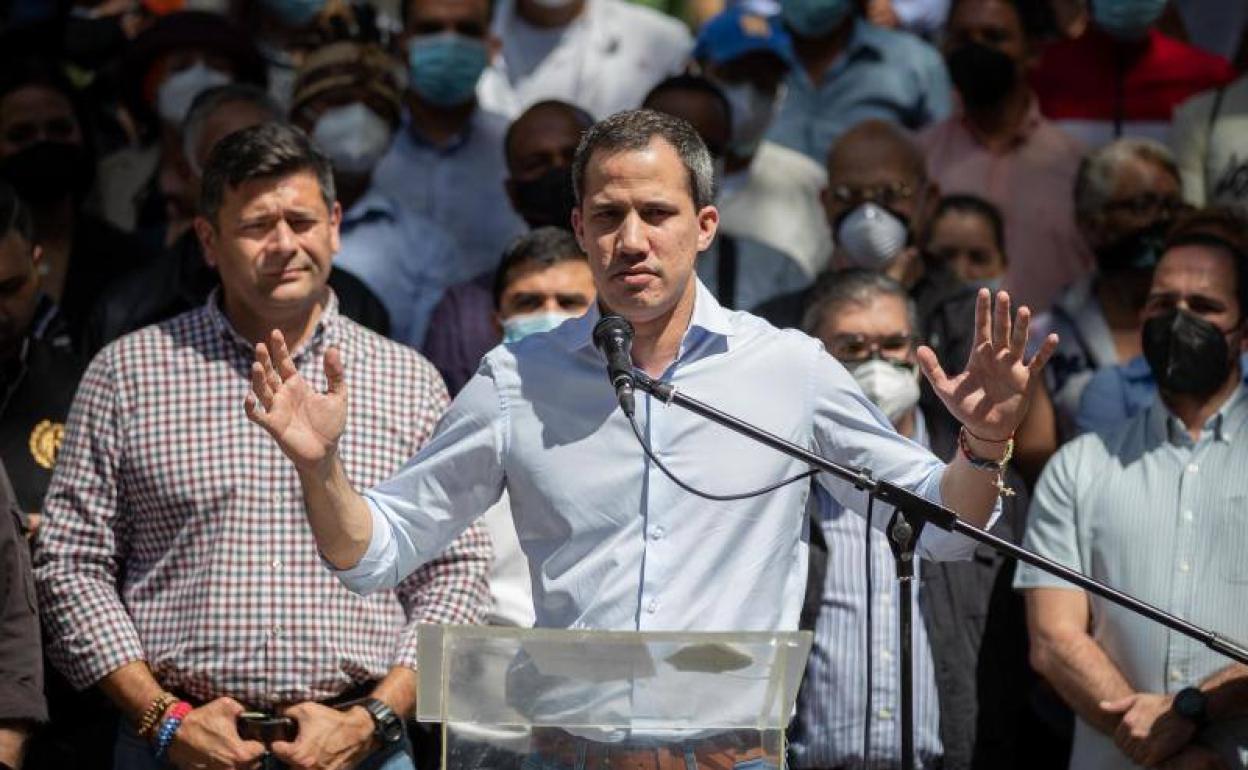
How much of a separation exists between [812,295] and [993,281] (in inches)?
58.6

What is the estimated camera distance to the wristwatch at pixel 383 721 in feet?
18.1

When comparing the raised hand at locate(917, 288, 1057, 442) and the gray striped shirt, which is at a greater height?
the raised hand at locate(917, 288, 1057, 442)

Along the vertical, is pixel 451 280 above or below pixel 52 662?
above

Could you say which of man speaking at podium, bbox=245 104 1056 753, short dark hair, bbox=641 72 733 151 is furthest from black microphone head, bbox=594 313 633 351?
short dark hair, bbox=641 72 733 151


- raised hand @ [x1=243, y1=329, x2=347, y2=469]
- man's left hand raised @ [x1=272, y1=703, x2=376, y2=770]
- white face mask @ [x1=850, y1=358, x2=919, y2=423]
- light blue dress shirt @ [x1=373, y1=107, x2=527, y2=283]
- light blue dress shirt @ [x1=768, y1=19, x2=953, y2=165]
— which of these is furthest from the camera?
light blue dress shirt @ [x1=768, y1=19, x2=953, y2=165]

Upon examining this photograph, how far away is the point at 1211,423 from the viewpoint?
255 inches

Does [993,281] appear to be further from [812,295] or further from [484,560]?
[484,560]

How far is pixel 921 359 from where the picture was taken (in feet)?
14.4

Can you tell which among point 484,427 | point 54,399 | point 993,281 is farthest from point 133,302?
point 993,281

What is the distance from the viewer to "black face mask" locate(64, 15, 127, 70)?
32.3 ft

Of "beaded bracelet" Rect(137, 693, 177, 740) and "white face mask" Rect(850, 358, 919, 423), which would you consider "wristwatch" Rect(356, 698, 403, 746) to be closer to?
"beaded bracelet" Rect(137, 693, 177, 740)

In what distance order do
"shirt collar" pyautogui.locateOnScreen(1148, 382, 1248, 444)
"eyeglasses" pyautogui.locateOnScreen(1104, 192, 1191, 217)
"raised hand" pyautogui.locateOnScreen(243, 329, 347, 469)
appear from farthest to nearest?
"eyeglasses" pyautogui.locateOnScreen(1104, 192, 1191, 217) → "shirt collar" pyautogui.locateOnScreen(1148, 382, 1248, 444) → "raised hand" pyautogui.locateOnScreen(243, 329, 347, 469)

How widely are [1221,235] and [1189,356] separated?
585 mm

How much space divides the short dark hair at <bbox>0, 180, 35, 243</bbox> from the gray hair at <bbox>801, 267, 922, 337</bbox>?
2.40m
